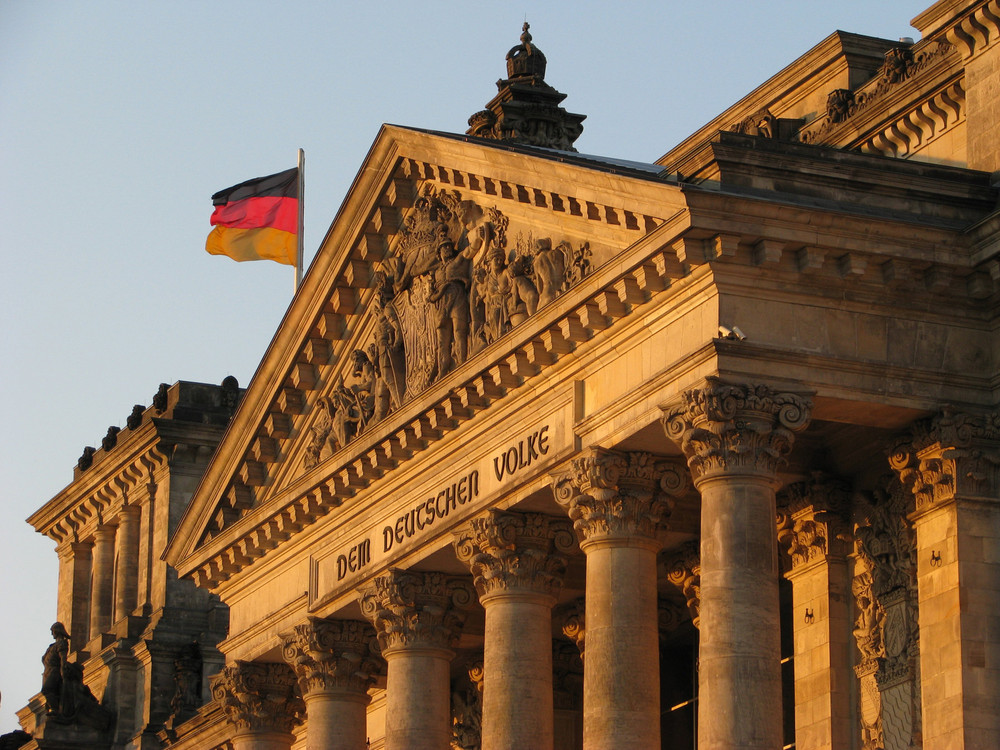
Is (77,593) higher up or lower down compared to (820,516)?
higher up

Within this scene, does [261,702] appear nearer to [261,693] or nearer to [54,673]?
[261,693]

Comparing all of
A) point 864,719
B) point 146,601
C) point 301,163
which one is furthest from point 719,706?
point 146,601

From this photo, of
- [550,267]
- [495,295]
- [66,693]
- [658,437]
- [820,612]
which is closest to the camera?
[658,437]

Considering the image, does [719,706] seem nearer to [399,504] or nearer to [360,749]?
[399,504]

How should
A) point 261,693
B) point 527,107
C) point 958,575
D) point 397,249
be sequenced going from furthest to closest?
point 527,107
point 261,693
point 397,249
point 958,575

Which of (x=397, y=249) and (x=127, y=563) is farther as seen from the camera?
(x=127, y=563)

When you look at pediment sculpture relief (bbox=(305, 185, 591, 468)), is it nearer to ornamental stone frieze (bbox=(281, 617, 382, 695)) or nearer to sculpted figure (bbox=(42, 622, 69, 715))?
ornamental stone frieze (bbox=(281, 617, 382, 695))

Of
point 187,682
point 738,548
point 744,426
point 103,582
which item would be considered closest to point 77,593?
point 103,582

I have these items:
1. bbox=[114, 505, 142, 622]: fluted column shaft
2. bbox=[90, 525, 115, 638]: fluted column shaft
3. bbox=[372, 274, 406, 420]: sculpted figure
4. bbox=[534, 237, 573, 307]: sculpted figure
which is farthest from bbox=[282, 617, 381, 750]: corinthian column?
bbox=[90, 525, 115, 638]: fluted column shaft

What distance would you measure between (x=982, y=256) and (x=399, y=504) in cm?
1388

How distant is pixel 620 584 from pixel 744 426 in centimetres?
384

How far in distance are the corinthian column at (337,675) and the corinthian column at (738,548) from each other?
1406 cm

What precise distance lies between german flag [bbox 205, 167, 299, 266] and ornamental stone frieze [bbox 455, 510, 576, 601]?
A: 24.6 m

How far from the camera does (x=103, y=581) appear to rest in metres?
77.7
